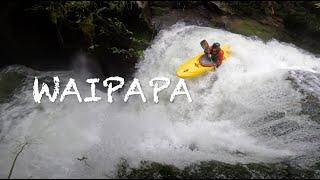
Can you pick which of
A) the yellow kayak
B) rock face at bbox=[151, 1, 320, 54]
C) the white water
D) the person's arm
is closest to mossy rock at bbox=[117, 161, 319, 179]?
the white water

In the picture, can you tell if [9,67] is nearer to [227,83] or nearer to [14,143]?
[14,143]

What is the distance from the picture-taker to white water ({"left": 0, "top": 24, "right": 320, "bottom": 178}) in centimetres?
715

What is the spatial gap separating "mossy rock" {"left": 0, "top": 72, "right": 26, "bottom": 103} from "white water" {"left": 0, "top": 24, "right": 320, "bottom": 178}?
21cm

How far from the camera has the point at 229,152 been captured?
7.31 metres

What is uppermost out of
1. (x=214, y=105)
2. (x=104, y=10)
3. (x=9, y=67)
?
(x=104, y=10)

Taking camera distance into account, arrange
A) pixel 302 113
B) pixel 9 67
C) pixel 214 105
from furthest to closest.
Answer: pixel 9 67, pixel 214 105, pixel 302 113

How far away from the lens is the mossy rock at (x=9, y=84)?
29.5ft

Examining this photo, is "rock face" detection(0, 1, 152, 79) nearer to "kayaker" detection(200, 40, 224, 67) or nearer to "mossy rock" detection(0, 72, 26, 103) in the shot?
"mossy rock" detection(0, 72, 26, 103)

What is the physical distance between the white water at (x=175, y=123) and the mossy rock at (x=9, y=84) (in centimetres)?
21

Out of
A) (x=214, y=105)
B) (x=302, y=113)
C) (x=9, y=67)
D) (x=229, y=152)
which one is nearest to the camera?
(x=229, y=152)

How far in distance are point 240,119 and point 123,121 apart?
2.41 meters

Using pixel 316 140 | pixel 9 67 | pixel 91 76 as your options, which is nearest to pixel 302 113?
pixel 316 140

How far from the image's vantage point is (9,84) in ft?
30.7

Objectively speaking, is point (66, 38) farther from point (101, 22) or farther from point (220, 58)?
point (220, 58)
